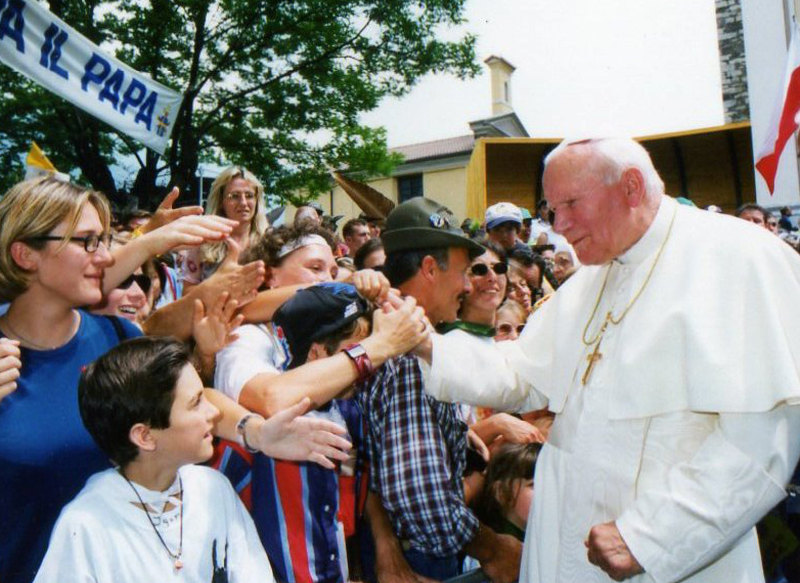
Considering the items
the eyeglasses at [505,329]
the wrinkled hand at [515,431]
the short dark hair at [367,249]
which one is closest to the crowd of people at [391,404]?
the wrinkled hand at [515,431]

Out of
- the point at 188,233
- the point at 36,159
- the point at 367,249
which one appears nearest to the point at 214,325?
the point at 188,233

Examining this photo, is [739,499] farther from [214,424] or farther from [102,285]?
[102,285]

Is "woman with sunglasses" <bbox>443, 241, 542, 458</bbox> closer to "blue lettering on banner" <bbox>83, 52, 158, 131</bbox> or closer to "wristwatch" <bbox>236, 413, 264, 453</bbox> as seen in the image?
"wristwatch" <bbox>236, 413, 264, 453</bbox>

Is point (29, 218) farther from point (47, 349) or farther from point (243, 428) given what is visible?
point (243, 428)

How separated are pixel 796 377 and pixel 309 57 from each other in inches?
565

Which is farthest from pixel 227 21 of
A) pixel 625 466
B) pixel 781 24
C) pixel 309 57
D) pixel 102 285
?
pixel 625 466

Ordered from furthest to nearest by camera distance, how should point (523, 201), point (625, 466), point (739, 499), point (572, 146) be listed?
point (523, 201), point (572, 146), point (625, 466), point (739, 499)

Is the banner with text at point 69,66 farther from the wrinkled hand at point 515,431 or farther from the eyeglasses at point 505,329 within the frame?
the wrinkled hand at point 515,431

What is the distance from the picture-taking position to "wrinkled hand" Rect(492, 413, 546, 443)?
3.24 meters

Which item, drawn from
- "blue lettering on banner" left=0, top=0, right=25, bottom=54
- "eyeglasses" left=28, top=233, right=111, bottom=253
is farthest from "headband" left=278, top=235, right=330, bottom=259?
"blue lettering on banner" left=0, top=0, right=25, bottom=54

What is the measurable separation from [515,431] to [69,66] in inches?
172

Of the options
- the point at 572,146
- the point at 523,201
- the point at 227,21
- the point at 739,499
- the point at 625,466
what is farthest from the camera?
the point at 227,21

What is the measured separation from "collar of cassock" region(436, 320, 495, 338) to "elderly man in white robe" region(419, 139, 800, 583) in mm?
424

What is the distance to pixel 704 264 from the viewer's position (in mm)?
2291
